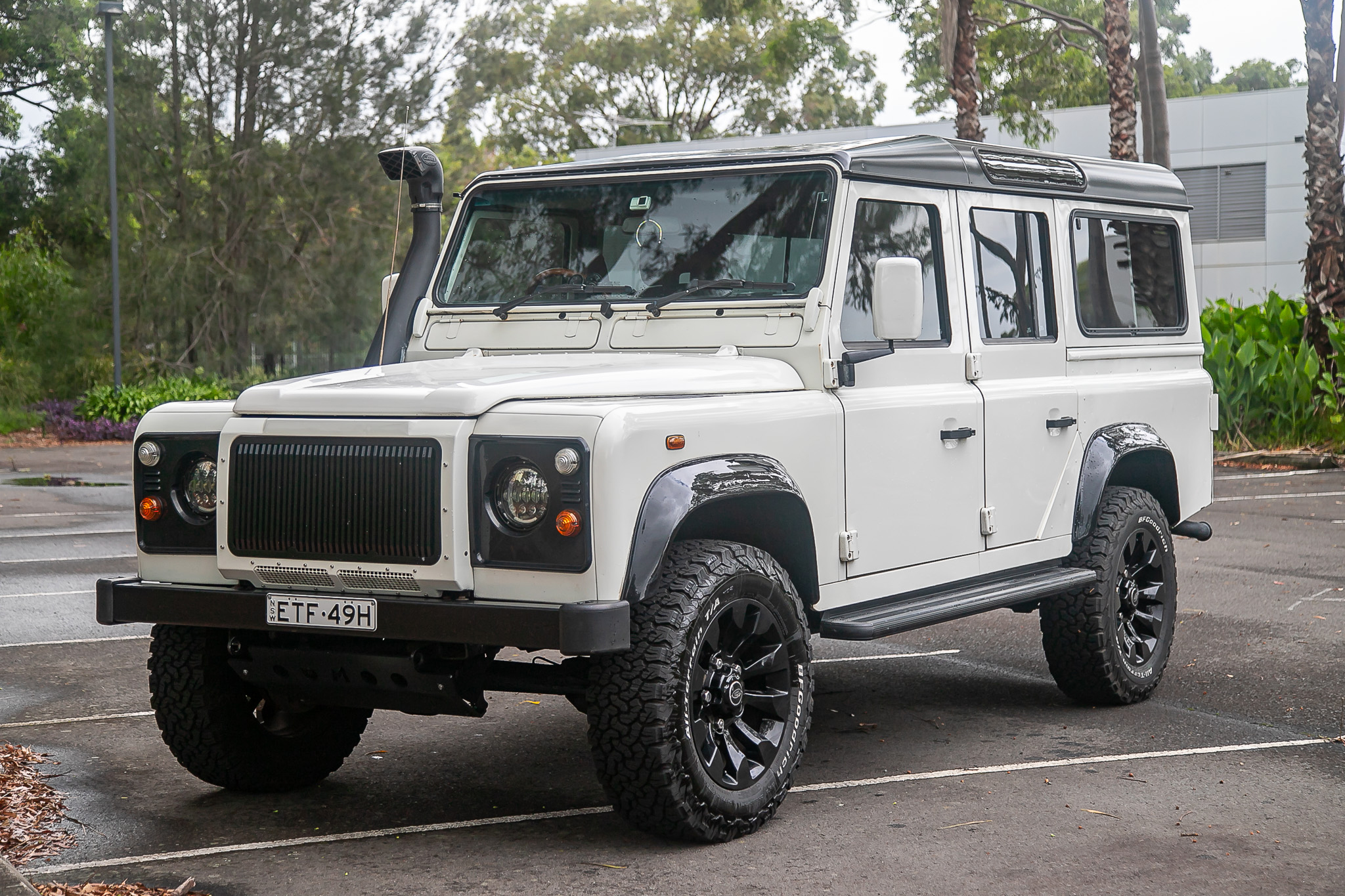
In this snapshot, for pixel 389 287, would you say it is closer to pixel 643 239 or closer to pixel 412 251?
pixel 412 251

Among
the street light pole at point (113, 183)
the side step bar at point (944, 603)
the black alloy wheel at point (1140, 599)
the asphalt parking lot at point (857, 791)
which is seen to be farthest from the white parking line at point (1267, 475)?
the street light pole at point (113, 183)

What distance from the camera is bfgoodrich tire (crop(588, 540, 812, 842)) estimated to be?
4.57m

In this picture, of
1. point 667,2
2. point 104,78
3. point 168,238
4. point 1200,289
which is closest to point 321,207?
point 168,238

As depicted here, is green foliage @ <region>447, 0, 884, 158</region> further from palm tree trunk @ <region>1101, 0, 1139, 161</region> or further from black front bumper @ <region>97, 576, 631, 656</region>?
black front bumper @ <region>97, 576, 631, 656</region>

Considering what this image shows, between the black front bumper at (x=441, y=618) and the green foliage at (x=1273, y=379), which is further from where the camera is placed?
the green foliage at (x=1273, y=379)

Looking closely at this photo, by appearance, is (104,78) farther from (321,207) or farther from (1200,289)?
(1200,289)

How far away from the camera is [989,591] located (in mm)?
6160

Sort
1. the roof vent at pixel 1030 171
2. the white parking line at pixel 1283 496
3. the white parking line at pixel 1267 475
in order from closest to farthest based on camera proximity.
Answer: the roof vent at pixel 1030 171 → the white parking line at pixel 1283 496 → the white parking line at pixel 1267 475

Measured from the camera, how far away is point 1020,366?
6.59 meters

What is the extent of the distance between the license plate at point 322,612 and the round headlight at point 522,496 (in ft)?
1.68

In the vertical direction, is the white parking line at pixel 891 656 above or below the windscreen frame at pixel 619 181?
below

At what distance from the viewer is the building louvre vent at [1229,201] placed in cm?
3184

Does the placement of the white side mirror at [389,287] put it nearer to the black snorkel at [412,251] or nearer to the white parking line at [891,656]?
the black snorkel at [412,251]

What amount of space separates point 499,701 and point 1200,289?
29.3 m
